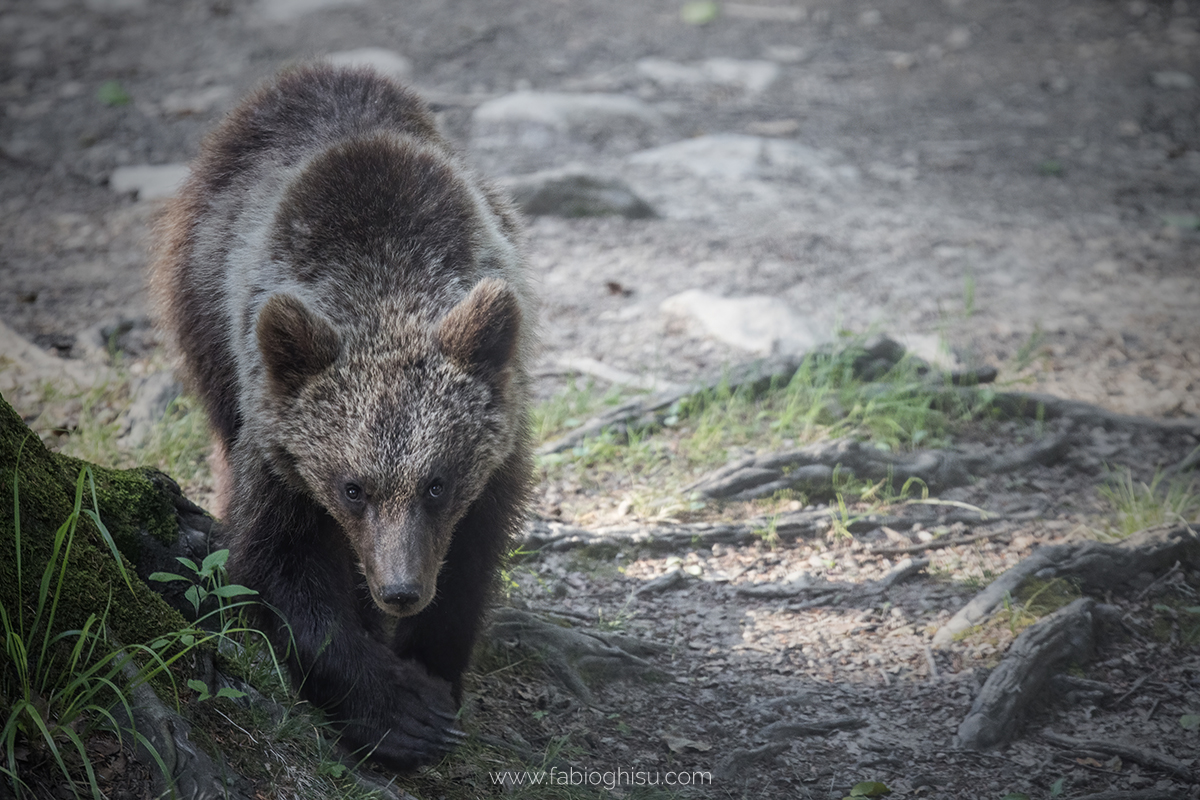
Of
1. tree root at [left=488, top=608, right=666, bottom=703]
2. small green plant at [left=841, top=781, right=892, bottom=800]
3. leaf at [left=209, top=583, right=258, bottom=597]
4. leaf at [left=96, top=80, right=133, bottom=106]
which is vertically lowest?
small green plant at [left=841, top=781, right=892, bottom=800]

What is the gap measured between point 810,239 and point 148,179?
19.4 ft

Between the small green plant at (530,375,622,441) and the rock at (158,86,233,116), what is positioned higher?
the rock at (158,86,233,116)

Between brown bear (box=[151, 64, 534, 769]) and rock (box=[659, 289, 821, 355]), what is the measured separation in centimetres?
300

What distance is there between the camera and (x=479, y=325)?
10.2ft

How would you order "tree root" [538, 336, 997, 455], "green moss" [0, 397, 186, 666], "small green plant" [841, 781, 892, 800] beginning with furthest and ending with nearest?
"tree root" [538, 336, 997, 455] → "small green plant" [841, 781, 892, 800] → "green moss" [0, 397, 186, 666]

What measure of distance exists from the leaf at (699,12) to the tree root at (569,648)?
10.8 m

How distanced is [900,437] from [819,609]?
62.5 inches

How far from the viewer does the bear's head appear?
2.96 meters

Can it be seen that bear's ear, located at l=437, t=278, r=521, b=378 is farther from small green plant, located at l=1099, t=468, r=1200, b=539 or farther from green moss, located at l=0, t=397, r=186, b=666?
small green plant, located at l=1099, t=468, r=1200, b=539

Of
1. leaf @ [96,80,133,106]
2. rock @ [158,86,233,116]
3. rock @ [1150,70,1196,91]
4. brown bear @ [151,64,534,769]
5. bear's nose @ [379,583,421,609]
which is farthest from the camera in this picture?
rock @ [1150,70,1196,91]

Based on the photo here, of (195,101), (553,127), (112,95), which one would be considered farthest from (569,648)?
(112,95)

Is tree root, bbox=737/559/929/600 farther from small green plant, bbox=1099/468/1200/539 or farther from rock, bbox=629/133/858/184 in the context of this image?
rock, bbox=629/133/858/184

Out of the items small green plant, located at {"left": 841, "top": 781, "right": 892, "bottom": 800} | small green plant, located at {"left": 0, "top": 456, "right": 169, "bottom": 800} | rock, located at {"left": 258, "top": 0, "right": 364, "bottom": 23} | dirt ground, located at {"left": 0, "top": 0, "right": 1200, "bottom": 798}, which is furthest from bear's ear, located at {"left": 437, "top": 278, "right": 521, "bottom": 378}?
rock, located at {"left": 258, "top": 0, "right": 364, "bottom": 23}

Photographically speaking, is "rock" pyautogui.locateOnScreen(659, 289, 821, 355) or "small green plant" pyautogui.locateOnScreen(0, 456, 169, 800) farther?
"rock" pyautogui.locateOnScreen(659, 289, 821, 355)
